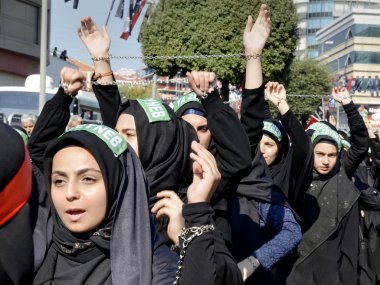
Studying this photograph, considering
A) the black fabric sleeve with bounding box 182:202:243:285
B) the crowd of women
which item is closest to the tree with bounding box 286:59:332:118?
the crowd of women

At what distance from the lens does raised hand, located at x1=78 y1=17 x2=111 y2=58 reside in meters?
3.55

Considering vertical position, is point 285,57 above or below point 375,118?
above

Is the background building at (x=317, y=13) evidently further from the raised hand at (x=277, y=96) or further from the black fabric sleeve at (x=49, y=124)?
the black fabric sleeve at (x=49, y=124)

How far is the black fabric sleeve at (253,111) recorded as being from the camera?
3.33 m

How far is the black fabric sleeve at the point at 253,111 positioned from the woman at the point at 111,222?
1078 millimetres

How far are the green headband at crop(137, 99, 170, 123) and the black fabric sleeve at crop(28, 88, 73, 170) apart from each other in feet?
1.61

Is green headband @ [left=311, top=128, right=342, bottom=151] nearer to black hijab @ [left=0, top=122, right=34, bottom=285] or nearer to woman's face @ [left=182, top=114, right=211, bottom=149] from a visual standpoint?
woman's face @ [left=182, top=114, right=211, bottom=149]

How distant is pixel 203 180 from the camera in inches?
89.3

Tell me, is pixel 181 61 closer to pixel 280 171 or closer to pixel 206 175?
pixel 280 171

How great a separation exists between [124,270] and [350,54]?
6468 cm

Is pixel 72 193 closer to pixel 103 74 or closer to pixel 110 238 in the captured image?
pixel 110 238

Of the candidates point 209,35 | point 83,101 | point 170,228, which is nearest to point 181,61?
point 209,35

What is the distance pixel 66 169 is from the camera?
2270 millimetres

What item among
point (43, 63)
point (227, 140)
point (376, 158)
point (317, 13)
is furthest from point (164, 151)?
point (317, 13)
